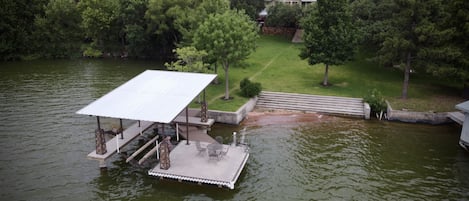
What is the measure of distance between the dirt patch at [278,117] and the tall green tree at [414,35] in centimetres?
788

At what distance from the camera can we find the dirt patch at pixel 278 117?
3036 centimetres

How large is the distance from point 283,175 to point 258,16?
44733 millimetres

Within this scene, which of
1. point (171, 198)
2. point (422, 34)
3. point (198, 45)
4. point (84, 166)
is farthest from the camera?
point (198, 45)

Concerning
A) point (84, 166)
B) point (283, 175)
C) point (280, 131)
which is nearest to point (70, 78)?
point (84, 166)

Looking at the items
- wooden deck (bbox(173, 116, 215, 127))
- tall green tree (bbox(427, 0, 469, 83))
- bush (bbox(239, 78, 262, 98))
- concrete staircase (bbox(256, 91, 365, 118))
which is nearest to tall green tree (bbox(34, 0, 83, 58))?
bush (bbox(239, 78, 262, 98))

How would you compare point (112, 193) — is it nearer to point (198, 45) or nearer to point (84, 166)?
point (84, 166)

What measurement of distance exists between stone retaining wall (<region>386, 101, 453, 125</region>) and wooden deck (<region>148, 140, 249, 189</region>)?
13.5 m

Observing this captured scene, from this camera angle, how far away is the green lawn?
32.3m

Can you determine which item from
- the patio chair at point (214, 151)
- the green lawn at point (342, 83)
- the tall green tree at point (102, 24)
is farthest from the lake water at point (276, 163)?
the tall green tree at point (102, 24)

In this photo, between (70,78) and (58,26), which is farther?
(58,26)

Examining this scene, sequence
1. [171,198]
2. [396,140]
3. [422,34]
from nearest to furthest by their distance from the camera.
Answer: [171,198], [396,140], [422,34]

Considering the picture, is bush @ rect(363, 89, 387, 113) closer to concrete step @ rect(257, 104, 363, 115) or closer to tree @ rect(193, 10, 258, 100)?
concrete step @ rect(257, 104, 363, 115)

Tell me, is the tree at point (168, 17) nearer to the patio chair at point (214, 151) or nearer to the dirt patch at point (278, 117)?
the dirt patch at point (278, 117)

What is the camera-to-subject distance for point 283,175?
2222cm
